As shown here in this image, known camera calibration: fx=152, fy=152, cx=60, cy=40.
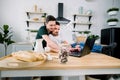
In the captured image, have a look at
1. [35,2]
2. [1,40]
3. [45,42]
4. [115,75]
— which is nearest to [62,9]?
[35,2]

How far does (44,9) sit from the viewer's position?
4.52 meters

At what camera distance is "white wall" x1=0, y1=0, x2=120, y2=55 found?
436cm

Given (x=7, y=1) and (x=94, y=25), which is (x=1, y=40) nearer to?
(x=7, y=1)

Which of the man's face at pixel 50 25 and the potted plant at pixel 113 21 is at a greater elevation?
the potted plant at pixel 113 21

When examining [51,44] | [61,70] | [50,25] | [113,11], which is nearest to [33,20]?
[50,25]

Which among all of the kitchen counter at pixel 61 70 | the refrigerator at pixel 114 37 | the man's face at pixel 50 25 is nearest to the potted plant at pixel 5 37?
the man's face at pixel 50 25

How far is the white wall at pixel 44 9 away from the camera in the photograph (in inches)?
172

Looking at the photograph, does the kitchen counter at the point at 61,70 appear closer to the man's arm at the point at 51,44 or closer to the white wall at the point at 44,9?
the man's arm at the point at 51,44

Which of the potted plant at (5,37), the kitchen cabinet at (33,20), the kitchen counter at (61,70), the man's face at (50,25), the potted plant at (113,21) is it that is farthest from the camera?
the potted plant at (113,21)

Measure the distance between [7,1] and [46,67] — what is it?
12.7ft

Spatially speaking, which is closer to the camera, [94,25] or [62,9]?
[62,9]

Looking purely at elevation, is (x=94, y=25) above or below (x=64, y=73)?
above

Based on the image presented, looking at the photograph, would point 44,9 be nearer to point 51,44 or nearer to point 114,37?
point 114,37

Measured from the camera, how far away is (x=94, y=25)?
4.77 meters
